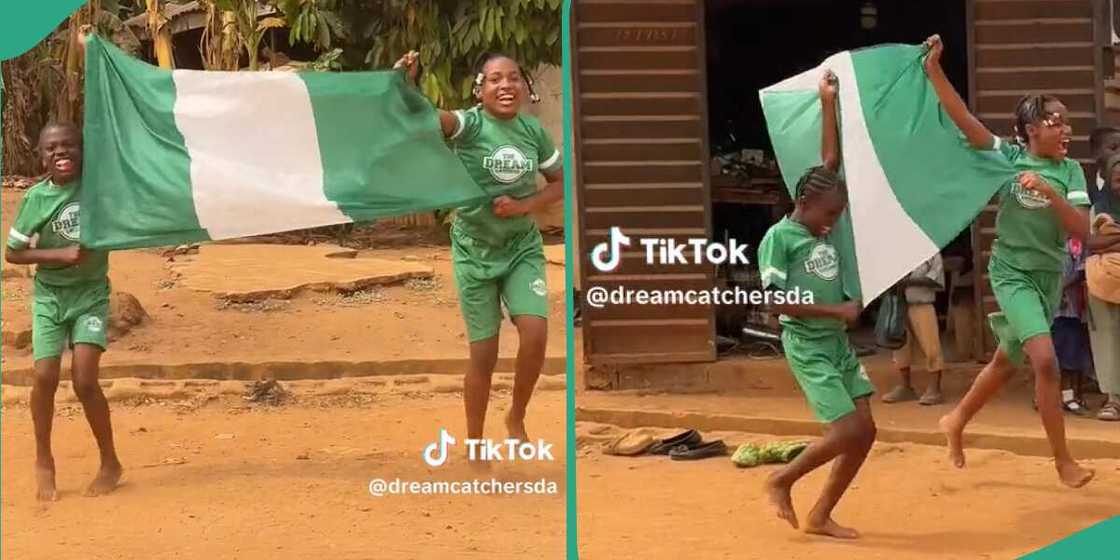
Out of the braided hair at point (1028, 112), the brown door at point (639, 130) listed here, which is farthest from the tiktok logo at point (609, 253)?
the braided hair at point (1028, 112)

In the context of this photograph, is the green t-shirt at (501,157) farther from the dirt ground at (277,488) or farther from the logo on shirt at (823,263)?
the logo on shirt at (823,263)

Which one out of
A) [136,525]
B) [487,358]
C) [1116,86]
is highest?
[1116,86]

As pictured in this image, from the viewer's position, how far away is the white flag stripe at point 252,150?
5.46 meters

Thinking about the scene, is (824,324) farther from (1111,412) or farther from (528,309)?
(1111,412)

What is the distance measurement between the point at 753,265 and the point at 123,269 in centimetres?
192

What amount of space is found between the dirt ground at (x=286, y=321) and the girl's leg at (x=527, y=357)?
0.10ft

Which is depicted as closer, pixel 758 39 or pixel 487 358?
pixel 487 358

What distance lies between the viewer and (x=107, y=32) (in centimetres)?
549

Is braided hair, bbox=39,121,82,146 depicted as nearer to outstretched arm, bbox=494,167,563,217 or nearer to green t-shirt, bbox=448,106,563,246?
green t-shirt, bbox=448,106,563,246

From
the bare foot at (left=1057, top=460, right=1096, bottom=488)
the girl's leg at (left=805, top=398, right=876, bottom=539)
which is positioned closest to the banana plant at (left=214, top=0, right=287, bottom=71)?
the girl's leg at (left=805, top=398, right=876, bottom=539)

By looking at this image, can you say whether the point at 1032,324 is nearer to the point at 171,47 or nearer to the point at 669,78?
the point at 669,78

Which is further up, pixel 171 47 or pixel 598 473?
pixel 171 47

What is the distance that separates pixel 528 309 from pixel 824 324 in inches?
35.0

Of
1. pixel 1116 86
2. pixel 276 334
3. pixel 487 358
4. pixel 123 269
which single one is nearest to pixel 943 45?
pixel 1116 86
